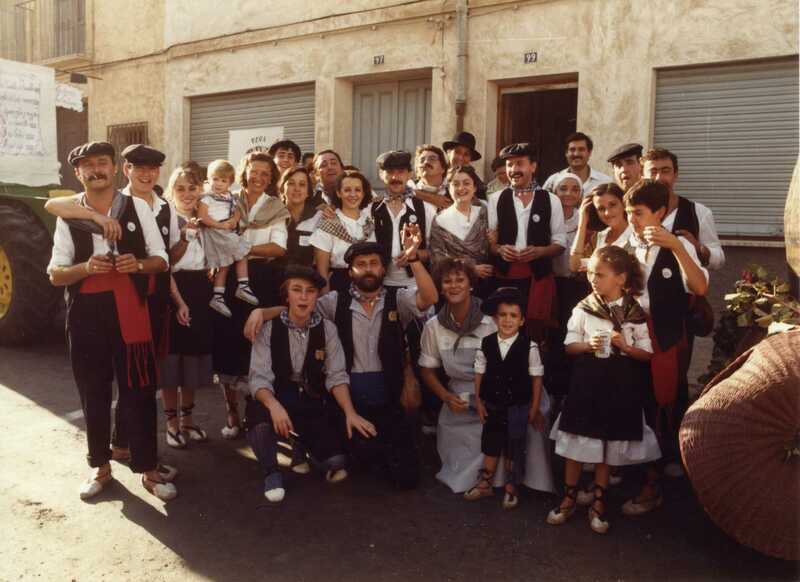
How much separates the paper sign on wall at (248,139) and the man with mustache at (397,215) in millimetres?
6914

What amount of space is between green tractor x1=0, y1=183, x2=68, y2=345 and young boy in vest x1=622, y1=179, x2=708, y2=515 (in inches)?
216

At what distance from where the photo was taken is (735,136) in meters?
8.14

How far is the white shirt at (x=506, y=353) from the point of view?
4.22 m

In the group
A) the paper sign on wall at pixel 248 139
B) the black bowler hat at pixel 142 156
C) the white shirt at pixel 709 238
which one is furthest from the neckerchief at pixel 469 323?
the paper sign on wall at pixel 248 139

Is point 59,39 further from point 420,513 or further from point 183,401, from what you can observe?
point 420,513

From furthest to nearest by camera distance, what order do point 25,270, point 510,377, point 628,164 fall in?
point 25,270, point 628,164, point 510,377

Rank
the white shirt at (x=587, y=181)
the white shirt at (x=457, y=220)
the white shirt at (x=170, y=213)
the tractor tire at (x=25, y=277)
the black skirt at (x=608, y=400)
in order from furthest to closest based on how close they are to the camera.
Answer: the tractor tire at (x=25, y=277)
the white shirt at (x=587, y=181)
the white shirt at (x=457, y=220)
the white shirt at (x=170, y=213)
the black skirt at (x=608, y=400)

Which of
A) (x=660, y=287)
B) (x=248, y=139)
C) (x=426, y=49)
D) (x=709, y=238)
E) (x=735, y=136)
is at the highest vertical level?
(x=426, y=49)

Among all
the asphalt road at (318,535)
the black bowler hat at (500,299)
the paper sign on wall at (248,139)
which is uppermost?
the paper sign on wall at (248,139)

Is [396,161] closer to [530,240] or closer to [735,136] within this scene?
[530,240]

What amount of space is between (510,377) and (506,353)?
0.42 feet

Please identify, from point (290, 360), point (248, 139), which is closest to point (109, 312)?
point (290, 360)

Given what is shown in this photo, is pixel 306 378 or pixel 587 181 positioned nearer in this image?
pixel 306 378

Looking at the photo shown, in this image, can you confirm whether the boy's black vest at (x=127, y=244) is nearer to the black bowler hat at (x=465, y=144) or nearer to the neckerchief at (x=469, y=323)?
the neckerchief at (x=469, y=323)
